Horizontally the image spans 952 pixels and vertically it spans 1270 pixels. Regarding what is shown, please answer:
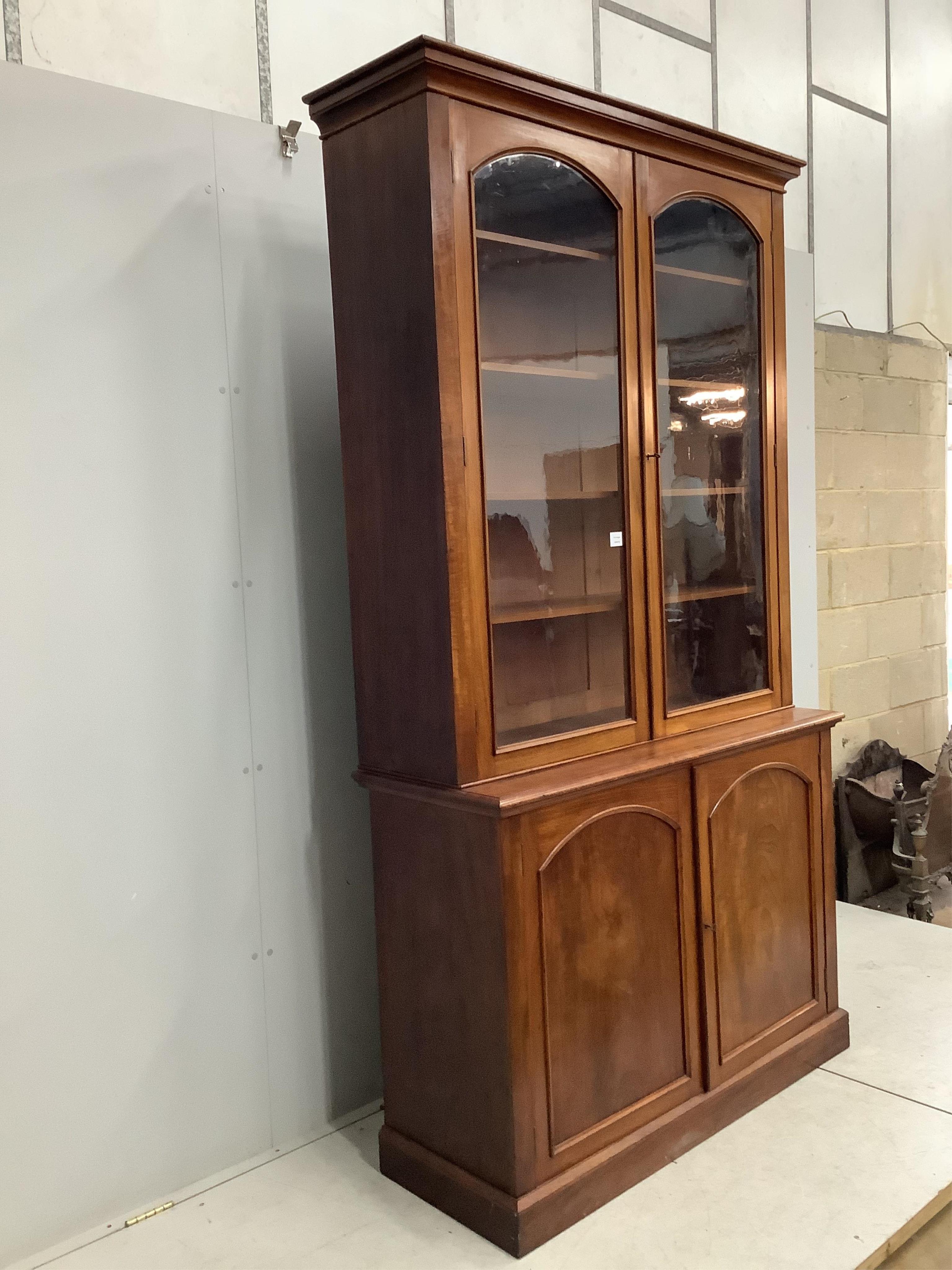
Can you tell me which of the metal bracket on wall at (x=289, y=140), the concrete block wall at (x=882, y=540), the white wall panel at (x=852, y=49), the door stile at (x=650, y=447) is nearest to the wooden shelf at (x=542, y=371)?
the door stile at (x=650, y=447)

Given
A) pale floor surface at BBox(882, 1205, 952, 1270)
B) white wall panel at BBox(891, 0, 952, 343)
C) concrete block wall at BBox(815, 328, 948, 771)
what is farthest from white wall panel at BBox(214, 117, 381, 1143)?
white wall panel at BBox(891, 0, 952, 343)

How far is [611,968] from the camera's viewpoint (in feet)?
7.39

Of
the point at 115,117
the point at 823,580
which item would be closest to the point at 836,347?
the point at 823,580

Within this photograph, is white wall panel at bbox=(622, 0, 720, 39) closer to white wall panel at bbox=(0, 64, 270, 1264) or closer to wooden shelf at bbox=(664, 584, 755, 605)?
white wall panel at bbox=(0, 64, 270, 1264)

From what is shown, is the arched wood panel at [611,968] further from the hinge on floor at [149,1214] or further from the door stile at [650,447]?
the hinge on floor at [149,1214]

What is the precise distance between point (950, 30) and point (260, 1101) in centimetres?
491

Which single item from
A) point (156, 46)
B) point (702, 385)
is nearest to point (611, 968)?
point (702, 385)

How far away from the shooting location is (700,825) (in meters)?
2.43

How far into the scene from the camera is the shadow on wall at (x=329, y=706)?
2.45 metres

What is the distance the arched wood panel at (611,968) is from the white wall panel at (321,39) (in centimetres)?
175

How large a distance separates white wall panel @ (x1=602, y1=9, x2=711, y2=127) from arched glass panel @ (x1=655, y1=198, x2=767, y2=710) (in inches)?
38.3

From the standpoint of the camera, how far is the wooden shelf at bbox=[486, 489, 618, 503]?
2133 mm

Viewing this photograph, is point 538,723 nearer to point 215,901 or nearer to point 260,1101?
point 215,901

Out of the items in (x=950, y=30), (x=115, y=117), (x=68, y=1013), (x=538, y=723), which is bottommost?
(x=68, y=1013)
